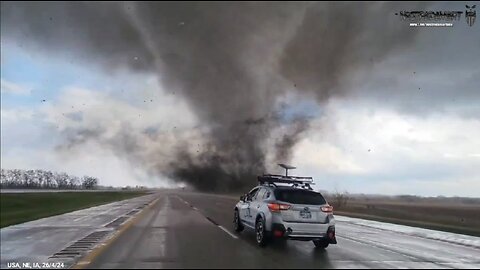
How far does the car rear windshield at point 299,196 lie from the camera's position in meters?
12.1

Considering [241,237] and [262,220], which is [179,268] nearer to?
[262,220]

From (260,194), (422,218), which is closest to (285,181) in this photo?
(260,194)

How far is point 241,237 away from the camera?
46.9 feet

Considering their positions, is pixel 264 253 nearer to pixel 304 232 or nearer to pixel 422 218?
pixel 304 232

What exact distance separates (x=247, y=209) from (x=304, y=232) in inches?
118

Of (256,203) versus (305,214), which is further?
(256,203)

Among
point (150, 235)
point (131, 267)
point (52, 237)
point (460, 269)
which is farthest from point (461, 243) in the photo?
point (52, 237)

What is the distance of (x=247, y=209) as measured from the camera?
1439 cm

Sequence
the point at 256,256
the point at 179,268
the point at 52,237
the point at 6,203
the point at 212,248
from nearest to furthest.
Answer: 1. the point at 179,268
2. the point at 256,256
3. the point at 212,248
4. the point at 52,237
5. the point at 6,203

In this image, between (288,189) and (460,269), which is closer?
(460,269)

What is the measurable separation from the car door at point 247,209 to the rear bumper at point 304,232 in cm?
225

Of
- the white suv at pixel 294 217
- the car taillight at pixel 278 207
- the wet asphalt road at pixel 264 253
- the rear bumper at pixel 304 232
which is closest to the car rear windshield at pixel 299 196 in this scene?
the white suv at pixel 294 217

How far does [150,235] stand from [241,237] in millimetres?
2856

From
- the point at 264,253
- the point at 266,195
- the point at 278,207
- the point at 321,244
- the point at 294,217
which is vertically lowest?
the point at 264,253
